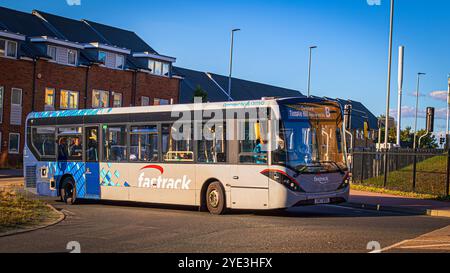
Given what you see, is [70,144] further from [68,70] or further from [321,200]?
[68,70]

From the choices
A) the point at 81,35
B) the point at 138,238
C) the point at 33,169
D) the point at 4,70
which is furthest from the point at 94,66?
the point at 138,238

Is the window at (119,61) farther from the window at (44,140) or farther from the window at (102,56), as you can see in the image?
the window at (44,140)

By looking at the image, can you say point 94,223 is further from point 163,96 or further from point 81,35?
point 163,96

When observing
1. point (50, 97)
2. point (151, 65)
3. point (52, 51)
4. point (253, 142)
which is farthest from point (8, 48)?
point (253, 142)

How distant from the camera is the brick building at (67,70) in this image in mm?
45906

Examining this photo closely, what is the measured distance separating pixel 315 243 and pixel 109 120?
10040 millimetres

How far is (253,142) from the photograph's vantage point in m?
16.4

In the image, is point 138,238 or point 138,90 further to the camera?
point 138,90

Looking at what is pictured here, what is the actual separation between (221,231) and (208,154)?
14.1 feet

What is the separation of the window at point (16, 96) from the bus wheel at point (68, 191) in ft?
88.4

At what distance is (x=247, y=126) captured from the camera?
1650 centimetres

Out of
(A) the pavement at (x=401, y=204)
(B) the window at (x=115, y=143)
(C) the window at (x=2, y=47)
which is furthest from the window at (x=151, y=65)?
(B) the window at (x=115, y=143)

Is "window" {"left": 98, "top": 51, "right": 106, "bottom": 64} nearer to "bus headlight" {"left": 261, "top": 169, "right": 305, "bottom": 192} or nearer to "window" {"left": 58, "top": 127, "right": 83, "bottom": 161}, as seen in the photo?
"window" {"left": 58, "top": 127, "right": 83, "bottom": 161}

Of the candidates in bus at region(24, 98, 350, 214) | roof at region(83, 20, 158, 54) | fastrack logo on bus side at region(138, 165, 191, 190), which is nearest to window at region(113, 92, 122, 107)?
roof at region(83, 20, 158, 54)
